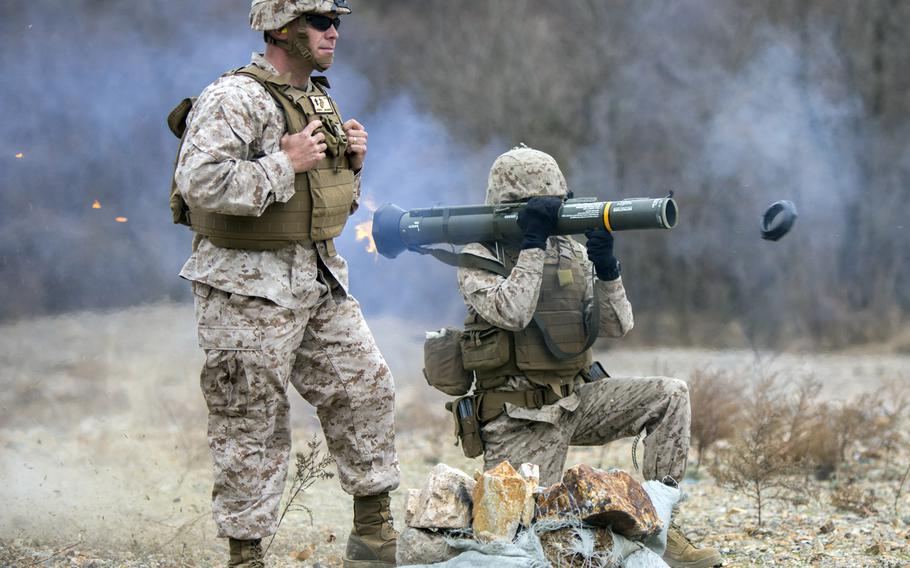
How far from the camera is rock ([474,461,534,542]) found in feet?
13.2

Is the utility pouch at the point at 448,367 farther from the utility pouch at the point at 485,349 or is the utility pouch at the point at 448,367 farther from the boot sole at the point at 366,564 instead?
the boot sole at the point at 366,564

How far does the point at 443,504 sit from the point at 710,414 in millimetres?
3872

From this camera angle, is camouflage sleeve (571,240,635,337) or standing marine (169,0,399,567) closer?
standing marine (169,0,399,567)

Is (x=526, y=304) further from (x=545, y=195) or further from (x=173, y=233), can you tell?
(x=173, y=233)

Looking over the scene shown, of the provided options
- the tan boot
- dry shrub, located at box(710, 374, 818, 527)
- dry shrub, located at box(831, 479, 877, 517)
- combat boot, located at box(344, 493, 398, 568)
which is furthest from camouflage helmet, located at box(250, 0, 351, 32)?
dry shrub, located at box(831, 479, 877, 517)

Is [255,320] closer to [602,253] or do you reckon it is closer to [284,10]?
[284,10]

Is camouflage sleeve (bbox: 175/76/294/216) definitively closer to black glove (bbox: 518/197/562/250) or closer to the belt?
black glove (bbox: 518/197/562/250)

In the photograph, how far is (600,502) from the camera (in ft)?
13.0

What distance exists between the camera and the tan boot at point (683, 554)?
4.68m

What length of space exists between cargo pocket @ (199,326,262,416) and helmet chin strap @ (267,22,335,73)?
1.02 meters

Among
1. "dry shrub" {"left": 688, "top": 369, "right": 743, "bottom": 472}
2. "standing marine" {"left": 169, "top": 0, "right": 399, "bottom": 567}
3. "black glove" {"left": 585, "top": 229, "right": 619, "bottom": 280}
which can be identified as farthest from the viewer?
"dry shrub" {"left": 688, "top": 369, "right": 743, "bottom": 472}

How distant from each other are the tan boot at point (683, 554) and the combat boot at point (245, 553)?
158 cm

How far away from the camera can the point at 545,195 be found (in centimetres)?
496

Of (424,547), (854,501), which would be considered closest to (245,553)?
(424,547)
